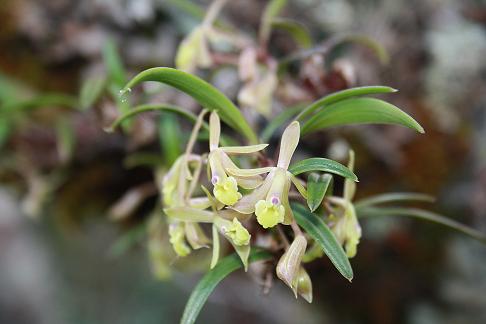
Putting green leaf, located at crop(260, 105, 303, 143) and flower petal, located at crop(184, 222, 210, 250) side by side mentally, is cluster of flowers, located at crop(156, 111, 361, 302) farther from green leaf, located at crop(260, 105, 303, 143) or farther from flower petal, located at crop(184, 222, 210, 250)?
green leaf, located at crop(260, 105, 303, 143)

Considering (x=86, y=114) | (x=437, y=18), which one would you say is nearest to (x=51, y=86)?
(x=86, y=114)

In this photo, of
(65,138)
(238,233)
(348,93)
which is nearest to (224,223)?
(238,233)

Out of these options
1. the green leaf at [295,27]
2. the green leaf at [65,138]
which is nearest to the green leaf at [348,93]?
the green leaf at [295,27]

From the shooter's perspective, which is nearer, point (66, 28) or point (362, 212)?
point (362, 212)

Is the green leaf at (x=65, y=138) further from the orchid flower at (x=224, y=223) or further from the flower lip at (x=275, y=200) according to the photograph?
the flower lip at (x=275, y=200)

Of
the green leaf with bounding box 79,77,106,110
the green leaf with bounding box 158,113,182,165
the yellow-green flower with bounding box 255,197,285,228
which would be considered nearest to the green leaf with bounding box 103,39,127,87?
the green leaf with bounding box 79,77,106,110

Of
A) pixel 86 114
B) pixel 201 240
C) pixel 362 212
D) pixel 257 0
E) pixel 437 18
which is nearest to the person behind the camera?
pixel 201 240

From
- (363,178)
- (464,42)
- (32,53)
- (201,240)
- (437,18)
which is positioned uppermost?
(32,53)

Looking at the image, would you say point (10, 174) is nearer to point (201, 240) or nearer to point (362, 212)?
point (201, 240)

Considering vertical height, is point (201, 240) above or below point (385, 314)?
above
